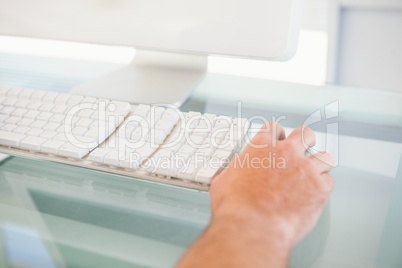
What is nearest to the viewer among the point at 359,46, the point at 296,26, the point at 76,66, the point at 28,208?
the point at 28,208

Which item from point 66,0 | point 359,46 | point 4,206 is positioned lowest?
point 4,206

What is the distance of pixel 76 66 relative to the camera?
91cm

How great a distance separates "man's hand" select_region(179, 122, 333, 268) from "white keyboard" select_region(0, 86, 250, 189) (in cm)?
3

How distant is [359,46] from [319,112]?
0.47 meters

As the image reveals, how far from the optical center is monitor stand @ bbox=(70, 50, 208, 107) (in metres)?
0.70

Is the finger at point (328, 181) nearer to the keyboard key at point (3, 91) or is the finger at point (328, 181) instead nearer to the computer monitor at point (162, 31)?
the computer monitor at point (162, 31)

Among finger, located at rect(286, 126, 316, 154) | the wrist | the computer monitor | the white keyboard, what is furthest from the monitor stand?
the wrist

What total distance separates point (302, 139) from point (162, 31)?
0.91ft

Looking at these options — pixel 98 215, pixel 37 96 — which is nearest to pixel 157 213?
pixel 98 215

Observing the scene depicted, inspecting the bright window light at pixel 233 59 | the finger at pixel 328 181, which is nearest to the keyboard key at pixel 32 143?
the finger at pixel 328 181

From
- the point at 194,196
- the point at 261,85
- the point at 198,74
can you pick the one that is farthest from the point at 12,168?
the point at 261,85

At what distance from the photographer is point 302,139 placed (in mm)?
523

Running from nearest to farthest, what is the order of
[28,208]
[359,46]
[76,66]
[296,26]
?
[28,208] < [296,26] < [76,66] < [359,46]

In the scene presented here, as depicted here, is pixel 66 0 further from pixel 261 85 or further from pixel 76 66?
pixel 261 85
